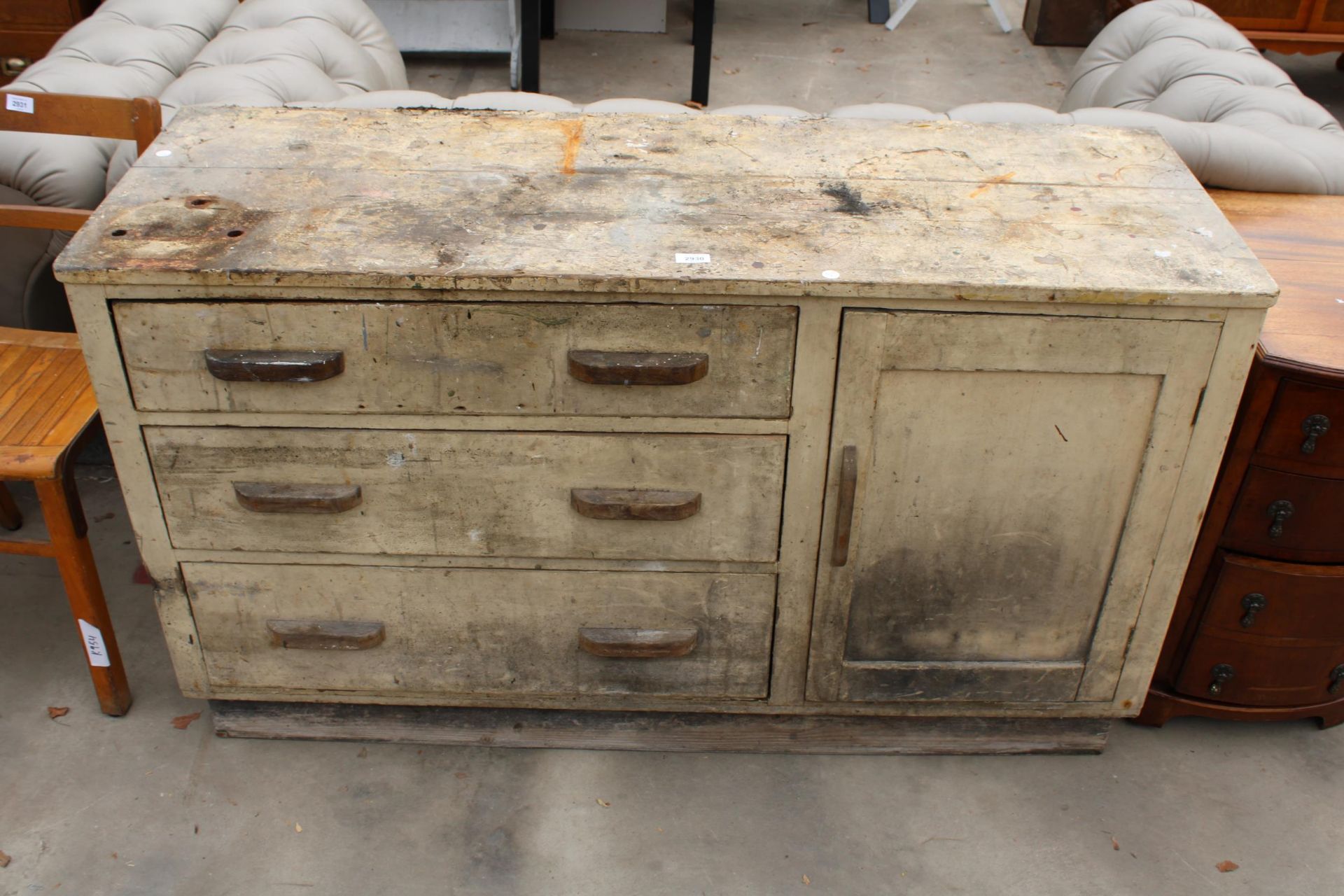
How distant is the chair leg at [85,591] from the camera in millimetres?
2236

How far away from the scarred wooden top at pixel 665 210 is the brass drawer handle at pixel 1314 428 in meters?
0.33

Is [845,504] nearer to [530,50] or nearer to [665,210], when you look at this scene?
[665,210]

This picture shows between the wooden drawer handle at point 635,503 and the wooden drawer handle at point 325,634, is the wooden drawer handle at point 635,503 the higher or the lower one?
the higher one

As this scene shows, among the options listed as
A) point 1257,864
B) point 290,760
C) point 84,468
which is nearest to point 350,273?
point 290,760

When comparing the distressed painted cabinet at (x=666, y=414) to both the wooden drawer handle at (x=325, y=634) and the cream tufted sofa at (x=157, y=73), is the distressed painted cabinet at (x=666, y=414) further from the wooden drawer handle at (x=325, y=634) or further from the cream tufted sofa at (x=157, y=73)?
the cream tufted sofa at (x=157, y=73)

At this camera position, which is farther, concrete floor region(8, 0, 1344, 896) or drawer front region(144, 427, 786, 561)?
concrete floor region(8, 0, 1344, 896)

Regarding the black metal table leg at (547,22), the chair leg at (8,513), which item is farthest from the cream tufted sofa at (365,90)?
the black metal table leg at (547,22)

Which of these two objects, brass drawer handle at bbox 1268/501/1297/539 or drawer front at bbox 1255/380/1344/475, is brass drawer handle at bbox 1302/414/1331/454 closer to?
drawer front at bbox 1255/380/1344/475

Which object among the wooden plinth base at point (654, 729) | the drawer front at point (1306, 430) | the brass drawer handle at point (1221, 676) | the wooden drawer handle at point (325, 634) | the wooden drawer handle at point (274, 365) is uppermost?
the wooden drawer handle at point (274, 365)

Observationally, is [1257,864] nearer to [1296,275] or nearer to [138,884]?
[1296,275]

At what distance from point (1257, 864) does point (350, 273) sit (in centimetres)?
205

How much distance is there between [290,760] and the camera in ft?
7.87

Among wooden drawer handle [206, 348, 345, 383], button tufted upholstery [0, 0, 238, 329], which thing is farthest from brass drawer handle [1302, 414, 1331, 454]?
button tufted upholstery [0, 0, 238, 329]

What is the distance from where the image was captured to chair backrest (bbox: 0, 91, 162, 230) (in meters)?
2.44
